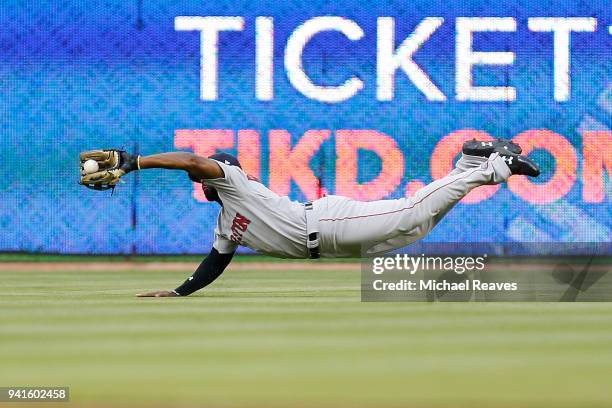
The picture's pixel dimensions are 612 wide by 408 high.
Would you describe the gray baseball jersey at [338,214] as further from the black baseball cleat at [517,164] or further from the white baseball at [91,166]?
the white baseball at [91,166]

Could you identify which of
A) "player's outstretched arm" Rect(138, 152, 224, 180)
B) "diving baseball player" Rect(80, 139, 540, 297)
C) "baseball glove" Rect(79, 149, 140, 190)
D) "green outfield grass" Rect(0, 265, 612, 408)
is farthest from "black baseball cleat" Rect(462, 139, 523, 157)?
"baseball glove" Rect(79, 149, 140, 190)

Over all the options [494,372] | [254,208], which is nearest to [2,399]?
[494,372]

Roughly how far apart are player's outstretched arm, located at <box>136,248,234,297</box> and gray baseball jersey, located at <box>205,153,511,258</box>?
0.15 m

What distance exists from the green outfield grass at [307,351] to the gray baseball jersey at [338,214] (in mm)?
379

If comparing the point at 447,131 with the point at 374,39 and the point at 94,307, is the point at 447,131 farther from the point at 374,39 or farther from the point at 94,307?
the point at 94,307

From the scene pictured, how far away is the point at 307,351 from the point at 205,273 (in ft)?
9.02

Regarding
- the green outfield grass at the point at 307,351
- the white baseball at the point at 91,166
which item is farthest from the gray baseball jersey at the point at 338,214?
the white baseball at the point at 91,166

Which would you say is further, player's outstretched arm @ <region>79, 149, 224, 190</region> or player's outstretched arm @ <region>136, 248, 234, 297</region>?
player's outstretched arm @ <region>136, 248, 234, 297</region>

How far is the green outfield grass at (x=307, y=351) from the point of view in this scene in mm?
4047

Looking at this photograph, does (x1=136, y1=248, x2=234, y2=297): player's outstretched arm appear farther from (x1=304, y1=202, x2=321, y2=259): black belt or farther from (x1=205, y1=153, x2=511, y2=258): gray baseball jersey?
(x1=304, y1=202, x2=321, y2=259): black belt

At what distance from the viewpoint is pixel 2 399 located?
3.99 meters

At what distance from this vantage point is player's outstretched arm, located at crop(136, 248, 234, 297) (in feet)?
24.9

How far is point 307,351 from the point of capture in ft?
16.3

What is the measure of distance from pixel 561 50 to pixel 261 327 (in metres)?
7.84
